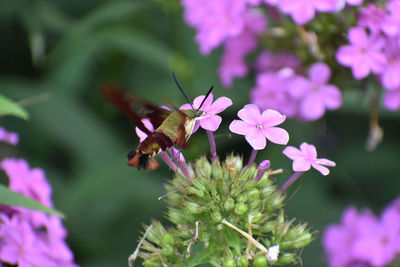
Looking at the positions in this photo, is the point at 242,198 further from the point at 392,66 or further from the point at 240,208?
the point at 392,66

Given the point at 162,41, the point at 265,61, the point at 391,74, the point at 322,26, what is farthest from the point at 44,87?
the point at 391,74

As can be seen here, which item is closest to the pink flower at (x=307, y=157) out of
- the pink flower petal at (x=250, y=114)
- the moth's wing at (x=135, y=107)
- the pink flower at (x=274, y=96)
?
the pink flower petal at (x=250, y=114)

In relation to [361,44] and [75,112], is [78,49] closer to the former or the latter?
[75,112]

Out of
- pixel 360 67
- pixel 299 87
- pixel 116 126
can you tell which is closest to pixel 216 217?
pixel 360 67

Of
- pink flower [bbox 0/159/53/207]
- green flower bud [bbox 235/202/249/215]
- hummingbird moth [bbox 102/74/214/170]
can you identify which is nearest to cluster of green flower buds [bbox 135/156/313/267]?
green flower bud [bbox 235/202/249/215]

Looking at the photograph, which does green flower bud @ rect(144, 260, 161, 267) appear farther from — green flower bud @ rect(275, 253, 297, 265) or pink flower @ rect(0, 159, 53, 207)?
pink flower @ rect(0, 159, 53, 207)

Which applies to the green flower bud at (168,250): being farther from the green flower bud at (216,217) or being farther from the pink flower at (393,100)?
the pink flower at (393,100)
